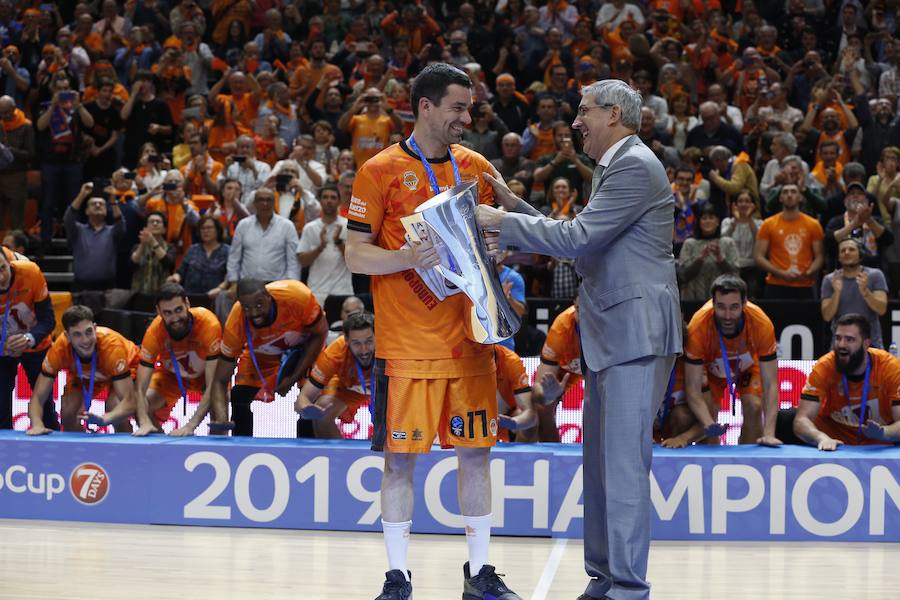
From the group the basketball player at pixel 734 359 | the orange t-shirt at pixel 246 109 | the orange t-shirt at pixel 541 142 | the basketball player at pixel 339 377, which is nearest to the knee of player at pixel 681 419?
the basketball player at pixel 734 359

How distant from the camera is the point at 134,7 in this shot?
16141mm

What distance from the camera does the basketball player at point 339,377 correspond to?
7469 millimetres

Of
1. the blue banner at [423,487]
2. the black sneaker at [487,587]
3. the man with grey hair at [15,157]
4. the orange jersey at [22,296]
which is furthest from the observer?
the man with grey hair at [15,157]

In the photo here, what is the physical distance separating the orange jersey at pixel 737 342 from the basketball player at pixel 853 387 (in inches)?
13.4

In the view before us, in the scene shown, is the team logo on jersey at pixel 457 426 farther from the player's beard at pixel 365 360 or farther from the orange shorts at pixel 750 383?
the orange shorts at pixel 750 383

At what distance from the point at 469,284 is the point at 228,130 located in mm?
9718

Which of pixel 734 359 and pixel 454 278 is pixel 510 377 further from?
pixel 454 278

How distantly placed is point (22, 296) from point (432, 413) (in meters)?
4.93

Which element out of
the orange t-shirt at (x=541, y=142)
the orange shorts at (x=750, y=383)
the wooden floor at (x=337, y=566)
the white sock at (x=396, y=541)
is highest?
the orange t-shirt at (x=541, y=142)

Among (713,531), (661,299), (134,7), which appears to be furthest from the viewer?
(134,7)

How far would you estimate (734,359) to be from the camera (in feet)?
24.9

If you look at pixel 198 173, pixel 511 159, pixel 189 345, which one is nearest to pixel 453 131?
pixel 189 345

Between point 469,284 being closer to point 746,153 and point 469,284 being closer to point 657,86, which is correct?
point 746,153

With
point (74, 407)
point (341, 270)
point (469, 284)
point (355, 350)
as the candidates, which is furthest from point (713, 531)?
point (341, 270)
